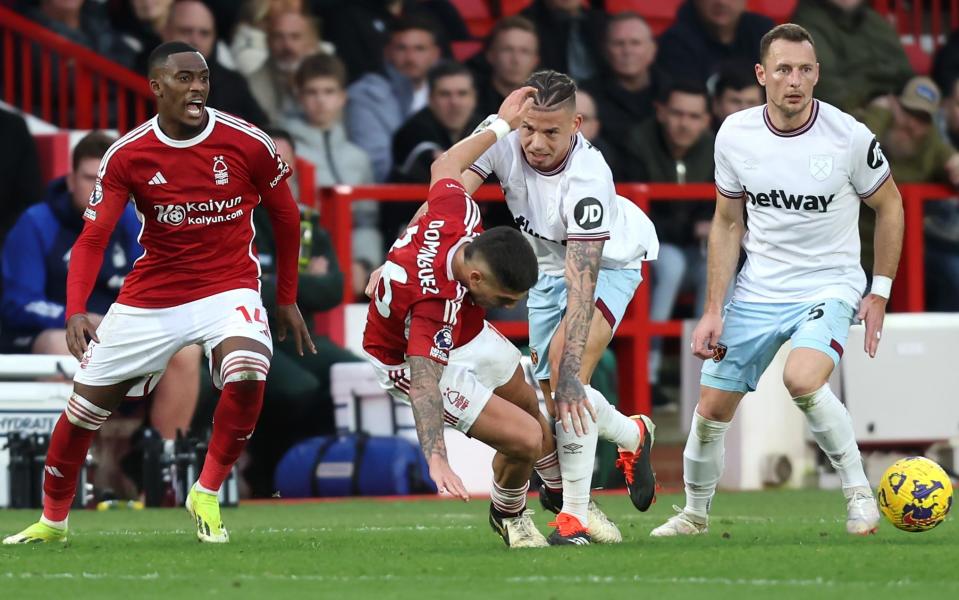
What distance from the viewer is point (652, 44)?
14.7 meters

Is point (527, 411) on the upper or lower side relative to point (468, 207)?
lower

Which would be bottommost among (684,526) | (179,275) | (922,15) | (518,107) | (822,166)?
(684,526)

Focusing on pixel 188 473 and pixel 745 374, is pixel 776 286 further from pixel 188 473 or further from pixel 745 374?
pixel 188 473

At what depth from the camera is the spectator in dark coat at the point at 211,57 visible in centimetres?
1328

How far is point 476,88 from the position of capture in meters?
14.0

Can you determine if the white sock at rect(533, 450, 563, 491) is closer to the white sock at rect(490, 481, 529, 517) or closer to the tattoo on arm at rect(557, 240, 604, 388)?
the white sock at rect(490, 481, 529, 517)

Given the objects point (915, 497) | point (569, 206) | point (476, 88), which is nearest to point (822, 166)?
point (569, 206)

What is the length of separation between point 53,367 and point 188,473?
101 centimetres

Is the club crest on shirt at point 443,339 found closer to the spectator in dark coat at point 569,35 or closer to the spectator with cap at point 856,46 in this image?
the spectator in dark coat at point 569,35

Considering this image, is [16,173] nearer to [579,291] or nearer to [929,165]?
[579,291]

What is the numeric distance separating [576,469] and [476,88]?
6880mm

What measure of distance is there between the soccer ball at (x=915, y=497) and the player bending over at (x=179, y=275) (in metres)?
2.64

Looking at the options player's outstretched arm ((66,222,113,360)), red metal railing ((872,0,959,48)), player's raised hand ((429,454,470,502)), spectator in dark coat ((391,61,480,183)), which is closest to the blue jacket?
spectator in dark coat ((391,61,480,183))

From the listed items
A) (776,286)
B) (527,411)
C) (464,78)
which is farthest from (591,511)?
(464,78)
